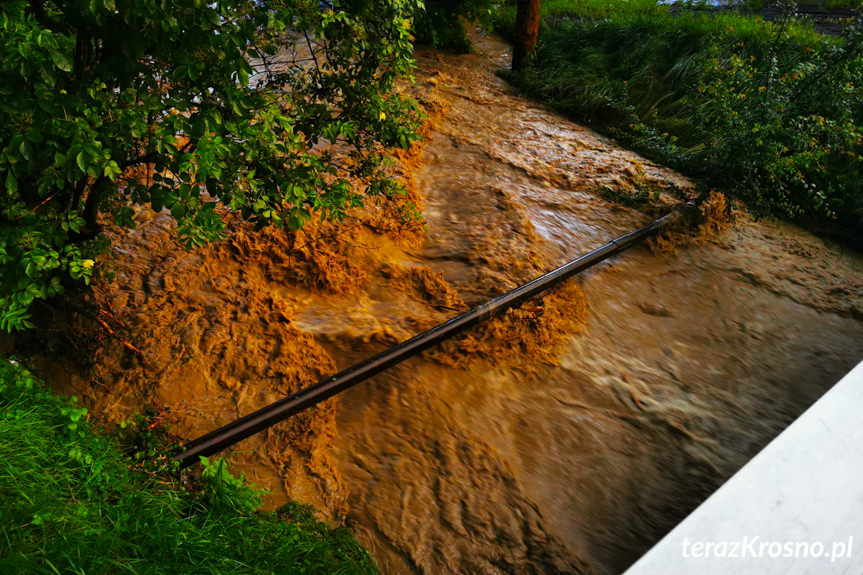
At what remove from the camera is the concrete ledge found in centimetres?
143

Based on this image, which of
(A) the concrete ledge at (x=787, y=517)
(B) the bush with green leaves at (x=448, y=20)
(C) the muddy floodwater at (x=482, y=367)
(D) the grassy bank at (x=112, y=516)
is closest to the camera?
(A) the concrete ledge at (x=787, y=517)

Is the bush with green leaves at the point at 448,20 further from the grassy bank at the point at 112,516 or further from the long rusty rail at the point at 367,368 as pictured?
the grassy bank at the point at 112,516

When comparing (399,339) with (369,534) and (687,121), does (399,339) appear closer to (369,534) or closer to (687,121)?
(369,534)

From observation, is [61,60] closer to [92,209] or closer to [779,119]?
[92,209]

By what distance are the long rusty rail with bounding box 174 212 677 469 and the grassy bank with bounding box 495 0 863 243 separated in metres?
1.69

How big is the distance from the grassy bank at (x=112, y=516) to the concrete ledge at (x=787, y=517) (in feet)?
4.29

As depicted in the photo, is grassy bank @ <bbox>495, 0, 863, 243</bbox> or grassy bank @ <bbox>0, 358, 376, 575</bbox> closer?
grassy bank @ <bbox>0, 358, 376, 575</bbox>

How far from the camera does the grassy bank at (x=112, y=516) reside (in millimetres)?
1709

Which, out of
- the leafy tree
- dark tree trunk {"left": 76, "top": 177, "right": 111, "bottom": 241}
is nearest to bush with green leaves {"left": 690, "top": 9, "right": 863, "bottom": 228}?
the leafy tree

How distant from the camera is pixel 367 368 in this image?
2.90 meters

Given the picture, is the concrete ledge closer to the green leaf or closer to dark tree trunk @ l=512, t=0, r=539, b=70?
the green leaf

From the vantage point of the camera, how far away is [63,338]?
2791 millimetres

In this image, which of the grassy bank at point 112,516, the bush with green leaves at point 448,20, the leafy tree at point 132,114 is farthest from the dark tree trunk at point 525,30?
the grassy bank at point 112,516

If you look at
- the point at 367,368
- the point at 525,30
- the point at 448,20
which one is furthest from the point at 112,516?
the point at 448,20
